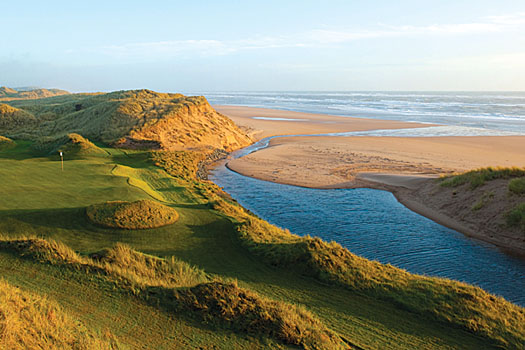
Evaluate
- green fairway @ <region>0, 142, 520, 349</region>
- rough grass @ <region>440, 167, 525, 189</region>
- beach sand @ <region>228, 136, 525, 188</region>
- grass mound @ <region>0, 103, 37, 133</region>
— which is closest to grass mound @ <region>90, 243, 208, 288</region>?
green fairway @ <region>0, 142, 520, 349</region>

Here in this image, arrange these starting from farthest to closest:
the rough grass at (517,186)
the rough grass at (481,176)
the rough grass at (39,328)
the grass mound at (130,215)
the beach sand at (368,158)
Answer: the beach sand at (368,158) < the rough grass at (481,176) < the rough grass at (517,186) < the grass mound at (130,215) < the rough grass at (39,328)

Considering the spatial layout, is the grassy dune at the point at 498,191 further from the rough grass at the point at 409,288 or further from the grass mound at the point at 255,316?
the grass mound at the point at 255,316

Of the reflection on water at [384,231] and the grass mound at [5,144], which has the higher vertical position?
the grass mound at [5,144]

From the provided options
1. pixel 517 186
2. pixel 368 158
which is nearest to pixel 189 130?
pixel 368 158

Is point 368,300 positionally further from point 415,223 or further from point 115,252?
point 415,223

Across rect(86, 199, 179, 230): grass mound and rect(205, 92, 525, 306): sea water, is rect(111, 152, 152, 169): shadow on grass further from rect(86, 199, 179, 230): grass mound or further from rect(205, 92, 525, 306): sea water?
rect(86, 199, 179, 230): grass mound

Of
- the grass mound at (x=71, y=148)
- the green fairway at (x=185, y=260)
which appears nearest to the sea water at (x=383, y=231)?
the green fairway at (x=185, y=260)
